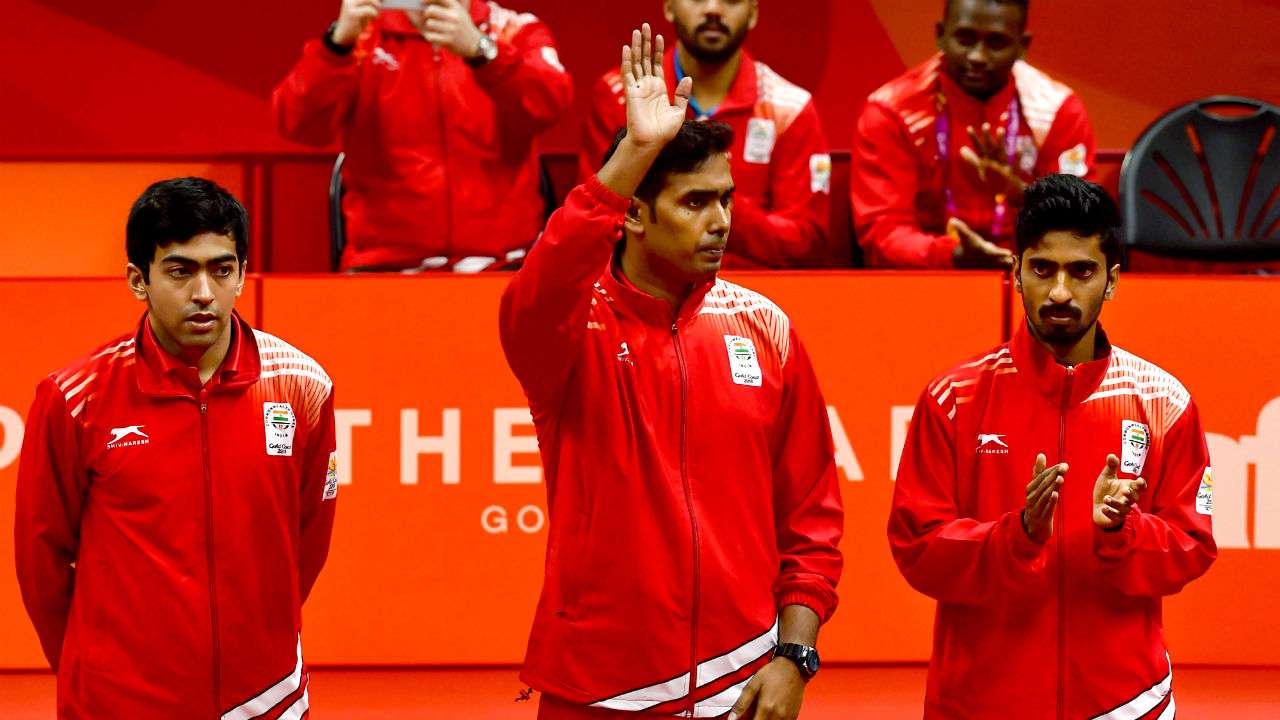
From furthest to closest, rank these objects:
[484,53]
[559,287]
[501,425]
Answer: [484,53], [501,425], [559,287]

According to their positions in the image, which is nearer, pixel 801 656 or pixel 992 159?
pixel 801 656

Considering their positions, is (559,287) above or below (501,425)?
above

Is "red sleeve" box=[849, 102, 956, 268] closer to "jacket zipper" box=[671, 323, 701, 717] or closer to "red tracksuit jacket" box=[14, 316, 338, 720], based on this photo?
"jacket zipper" box=[671, 323, 701, 717]

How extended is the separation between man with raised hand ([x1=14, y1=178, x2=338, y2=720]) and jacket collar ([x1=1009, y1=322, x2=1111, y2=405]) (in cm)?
161

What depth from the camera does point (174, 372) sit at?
3525 millimetres

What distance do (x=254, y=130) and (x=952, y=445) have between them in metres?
5.13

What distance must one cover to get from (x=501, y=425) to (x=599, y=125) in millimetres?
1551

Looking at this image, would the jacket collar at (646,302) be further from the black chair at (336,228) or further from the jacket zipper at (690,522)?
the black chair at (336,228)

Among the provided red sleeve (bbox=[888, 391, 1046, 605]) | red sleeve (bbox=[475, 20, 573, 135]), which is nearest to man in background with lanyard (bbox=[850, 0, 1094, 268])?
red sleeve (bbox=[475, 20, 573, 135])

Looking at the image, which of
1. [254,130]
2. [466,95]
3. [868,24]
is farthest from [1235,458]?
[254,130]

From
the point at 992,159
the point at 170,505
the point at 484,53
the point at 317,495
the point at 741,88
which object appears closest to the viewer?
the point at 170,505

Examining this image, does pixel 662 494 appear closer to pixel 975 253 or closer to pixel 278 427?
pixel 278 427

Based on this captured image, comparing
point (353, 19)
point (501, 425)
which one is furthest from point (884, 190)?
point (353, 19)

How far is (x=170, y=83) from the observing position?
26.0 ft
